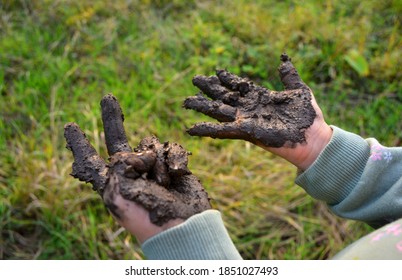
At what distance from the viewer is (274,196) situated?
6.91 ft

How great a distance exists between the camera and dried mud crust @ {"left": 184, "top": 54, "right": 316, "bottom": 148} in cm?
128

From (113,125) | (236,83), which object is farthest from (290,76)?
(113,125)

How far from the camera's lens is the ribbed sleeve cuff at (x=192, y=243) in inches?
40.4

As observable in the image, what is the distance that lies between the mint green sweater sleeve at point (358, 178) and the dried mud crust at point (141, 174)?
14.4 inches

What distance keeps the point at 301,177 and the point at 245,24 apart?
5.13 ft

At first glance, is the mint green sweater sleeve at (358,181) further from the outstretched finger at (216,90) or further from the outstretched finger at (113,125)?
the outstretched finger at (113,125)

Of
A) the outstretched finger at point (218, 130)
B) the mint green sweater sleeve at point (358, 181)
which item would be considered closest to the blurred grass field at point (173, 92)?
the mint green sweater sleeve at point (358, 181)

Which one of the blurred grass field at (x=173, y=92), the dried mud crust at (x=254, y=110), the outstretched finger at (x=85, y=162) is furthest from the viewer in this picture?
the blurred grass field at (x=173, y=92)

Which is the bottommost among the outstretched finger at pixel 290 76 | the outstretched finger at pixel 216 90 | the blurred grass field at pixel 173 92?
the blurred grass field at pixel 173 92

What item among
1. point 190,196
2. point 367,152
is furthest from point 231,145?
point 190,196

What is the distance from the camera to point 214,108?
1318 millimetres

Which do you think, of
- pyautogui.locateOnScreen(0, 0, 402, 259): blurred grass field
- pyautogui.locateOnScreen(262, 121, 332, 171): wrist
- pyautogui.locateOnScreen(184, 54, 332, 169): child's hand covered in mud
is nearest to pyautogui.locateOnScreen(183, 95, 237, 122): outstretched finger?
pyautogui.locateOnScreen(184, 54, 332, 169): child's hand covered in mud

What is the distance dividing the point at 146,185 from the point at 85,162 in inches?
8.6

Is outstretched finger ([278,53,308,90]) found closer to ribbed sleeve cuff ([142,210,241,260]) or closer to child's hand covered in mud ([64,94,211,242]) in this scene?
child's hand covered in mud ([64,94,211,242])
